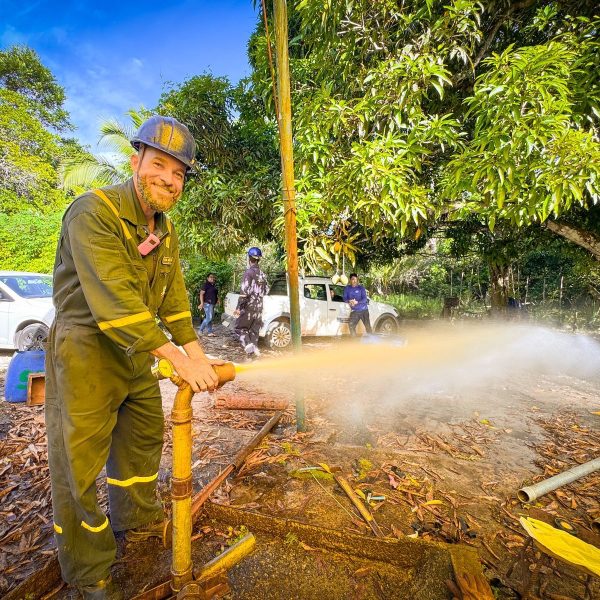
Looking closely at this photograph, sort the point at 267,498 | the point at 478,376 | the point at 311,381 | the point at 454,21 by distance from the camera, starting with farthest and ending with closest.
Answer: the point at 478,376
the point at 311,381
the point at 454,21
the point at 267,498

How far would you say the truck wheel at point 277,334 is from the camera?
8.98m

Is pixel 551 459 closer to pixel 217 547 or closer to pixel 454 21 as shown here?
pixel 217 547

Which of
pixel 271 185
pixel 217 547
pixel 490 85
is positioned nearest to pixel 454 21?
pixel 490 85

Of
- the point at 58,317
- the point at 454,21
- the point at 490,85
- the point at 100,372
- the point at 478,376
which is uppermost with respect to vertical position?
the point at 454,21

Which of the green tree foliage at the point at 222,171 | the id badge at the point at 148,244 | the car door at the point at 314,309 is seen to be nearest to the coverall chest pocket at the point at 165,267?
the id badge at the point at 148,244

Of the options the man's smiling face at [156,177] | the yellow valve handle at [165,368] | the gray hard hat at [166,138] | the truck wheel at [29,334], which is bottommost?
the truck wheel at [29,334]

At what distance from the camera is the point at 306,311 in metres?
9.39

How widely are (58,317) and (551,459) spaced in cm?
458

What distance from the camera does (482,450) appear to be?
3.77 m

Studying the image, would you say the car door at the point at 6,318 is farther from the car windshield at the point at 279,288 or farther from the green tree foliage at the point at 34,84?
the green tree foliage at the point at 34,84

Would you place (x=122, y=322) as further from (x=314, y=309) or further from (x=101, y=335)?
(x=314, y=309)

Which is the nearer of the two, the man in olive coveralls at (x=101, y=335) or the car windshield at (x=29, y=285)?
the man in olive coveralls at (x=101, y=335)

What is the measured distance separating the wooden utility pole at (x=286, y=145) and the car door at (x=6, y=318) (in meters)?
7.31

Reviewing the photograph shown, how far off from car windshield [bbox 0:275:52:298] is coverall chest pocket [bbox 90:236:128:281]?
7.80 metres
